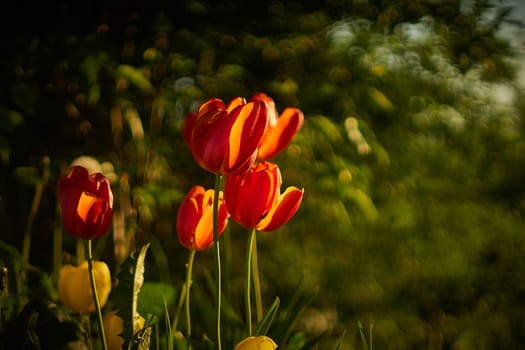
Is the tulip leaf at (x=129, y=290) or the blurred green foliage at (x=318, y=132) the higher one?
the tulip leaf at (x=129, y=290)

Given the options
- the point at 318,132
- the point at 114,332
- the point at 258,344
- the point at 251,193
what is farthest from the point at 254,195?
the point at 318,132

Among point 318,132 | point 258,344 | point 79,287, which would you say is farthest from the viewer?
point 318,132

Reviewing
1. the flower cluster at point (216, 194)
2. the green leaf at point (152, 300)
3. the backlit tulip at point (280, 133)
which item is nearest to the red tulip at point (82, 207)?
the flower cluster at point (216, 194)

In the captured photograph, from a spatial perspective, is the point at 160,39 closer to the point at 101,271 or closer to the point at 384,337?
the point at 101,271

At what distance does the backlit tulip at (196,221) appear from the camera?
0.57m

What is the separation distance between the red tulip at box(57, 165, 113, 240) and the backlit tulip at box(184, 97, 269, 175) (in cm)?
11

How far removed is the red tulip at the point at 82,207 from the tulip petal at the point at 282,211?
0.14 metres

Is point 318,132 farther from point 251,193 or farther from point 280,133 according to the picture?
point 251,193

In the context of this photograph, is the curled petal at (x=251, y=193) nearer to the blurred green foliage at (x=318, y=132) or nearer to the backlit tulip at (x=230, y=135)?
the backlit tulip at (x=230, y=135)

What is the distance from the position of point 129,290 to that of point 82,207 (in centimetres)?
9

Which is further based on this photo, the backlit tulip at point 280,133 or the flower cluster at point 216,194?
the backlit tulip at point 280,133

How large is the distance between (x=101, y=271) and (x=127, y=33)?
2.77 feet

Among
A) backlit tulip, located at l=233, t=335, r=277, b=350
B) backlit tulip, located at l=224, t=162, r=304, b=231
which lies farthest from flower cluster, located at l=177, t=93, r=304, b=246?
backlit tulip, located at l=233, t=335, r=277, b=350

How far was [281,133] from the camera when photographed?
26.6 inches
